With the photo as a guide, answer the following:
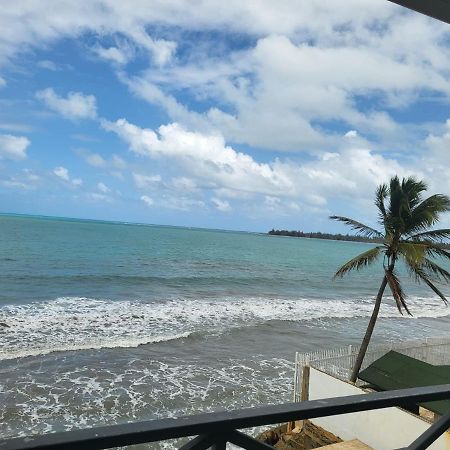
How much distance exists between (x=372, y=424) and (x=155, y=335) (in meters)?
14.3

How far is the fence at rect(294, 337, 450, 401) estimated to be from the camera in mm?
12281

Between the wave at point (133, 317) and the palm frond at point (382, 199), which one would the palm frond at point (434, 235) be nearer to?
the palm frond at point (382, 199)

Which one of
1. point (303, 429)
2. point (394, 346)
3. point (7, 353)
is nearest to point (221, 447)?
point (303, 429)

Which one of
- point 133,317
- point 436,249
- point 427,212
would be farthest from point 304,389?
point 133,317

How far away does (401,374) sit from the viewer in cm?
1131

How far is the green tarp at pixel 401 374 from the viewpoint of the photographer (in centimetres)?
1086

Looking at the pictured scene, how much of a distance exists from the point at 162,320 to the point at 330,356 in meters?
14.2

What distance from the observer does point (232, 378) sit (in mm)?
17047

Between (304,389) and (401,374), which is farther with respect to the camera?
(304,389)

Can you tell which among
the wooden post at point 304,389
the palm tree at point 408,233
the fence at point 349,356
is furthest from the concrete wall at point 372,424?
the palm tree at point 408,233

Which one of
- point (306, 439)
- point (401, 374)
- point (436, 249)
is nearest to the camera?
point (306, 439)

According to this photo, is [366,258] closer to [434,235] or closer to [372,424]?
[434,235]

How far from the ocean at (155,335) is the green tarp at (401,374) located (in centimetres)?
435

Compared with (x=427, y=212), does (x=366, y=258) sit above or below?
below
